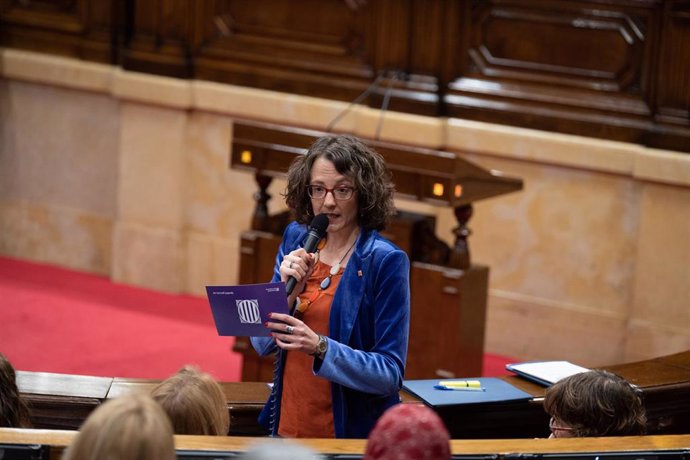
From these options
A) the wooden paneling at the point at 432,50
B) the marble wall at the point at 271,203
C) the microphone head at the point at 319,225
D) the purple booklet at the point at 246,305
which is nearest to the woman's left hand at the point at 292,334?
the purple booklet at the point at 246,305

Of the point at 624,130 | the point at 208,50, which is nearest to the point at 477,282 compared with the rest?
the point at 624,130

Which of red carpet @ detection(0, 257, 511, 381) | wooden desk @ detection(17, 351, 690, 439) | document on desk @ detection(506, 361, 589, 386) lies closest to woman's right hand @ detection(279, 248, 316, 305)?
wooden desk @ detection(17, 351, 690, 439)

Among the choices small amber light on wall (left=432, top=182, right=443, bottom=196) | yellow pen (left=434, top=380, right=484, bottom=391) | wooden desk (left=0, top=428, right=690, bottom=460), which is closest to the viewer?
wooden desk (left=0, top=428, right=690, bottom=460)

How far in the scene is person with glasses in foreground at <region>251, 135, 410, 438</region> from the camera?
11.1 ft

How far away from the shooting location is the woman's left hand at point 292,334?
3.25 m

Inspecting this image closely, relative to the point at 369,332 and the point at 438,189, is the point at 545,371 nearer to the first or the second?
the point at 369,332

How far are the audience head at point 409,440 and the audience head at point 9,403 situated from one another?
1.45 metres

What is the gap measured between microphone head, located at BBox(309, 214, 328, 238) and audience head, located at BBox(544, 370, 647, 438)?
2.59 feet

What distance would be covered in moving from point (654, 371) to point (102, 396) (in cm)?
193

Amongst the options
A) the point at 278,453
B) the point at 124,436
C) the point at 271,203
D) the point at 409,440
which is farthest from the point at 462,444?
the point at 271,203

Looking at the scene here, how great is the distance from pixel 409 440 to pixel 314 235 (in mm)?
1398

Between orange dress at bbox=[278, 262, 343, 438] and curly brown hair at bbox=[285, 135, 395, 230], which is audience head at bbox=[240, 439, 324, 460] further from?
curly brown hair at bbox=[285, 135, 395, 230]

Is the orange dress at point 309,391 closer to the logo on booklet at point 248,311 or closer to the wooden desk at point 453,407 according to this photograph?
the logo on booklet at point 248,311

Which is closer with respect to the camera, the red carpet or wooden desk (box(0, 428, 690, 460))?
wooden desk (box(0, 428, 690, 460))
